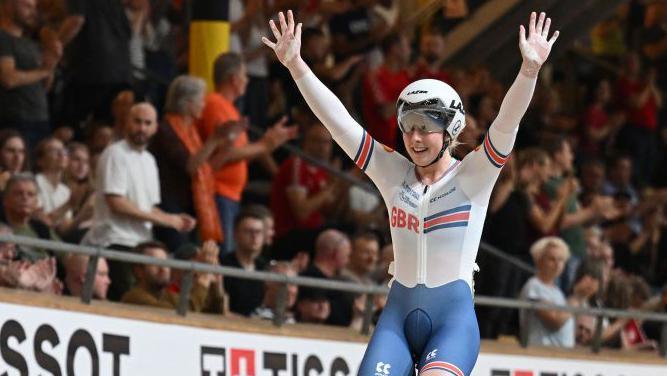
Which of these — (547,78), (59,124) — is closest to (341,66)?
(59,124)

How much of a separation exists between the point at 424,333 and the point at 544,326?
5625 mm

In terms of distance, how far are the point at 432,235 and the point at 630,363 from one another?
5779 millimetres

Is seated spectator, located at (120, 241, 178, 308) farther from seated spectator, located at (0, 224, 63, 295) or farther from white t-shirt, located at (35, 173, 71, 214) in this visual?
white t-shirt, located at (35, 173, 71, 214)

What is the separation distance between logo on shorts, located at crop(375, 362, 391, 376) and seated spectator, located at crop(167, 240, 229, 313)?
11.7ft

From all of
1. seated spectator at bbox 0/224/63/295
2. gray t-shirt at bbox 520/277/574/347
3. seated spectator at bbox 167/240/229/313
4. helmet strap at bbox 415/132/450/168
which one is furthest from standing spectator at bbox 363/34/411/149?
helmet strap at bbox 415/132/450/168

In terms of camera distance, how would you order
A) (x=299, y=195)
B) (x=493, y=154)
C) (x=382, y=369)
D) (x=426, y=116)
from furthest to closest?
(x=299, y=195) < (x=426, y=116) < (x=493, y=154) < (x=382, y=369)

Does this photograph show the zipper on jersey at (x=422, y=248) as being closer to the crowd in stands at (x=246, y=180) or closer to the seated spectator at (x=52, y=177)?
the crowd in stands at (x=246, y=180)

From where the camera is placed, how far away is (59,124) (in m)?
15.0

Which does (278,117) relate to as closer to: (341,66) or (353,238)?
(341,66)

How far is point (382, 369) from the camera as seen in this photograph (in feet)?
28.5

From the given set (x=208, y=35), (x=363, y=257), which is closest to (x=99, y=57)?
(x=208, y=35)

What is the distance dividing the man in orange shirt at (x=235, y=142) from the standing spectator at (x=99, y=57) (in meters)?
0.89

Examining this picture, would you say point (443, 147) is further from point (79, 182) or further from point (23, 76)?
point (23, 76)

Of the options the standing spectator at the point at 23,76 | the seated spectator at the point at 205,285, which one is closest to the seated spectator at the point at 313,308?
the seated spectator at the point at 205,285
